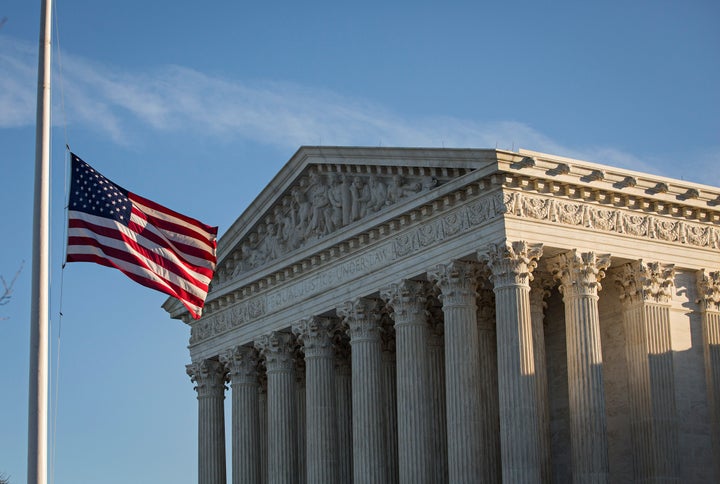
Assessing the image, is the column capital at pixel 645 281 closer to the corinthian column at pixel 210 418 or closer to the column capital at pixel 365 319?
the column capital at pixel 365 319

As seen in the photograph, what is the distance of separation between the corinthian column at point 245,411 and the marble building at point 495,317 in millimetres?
3099

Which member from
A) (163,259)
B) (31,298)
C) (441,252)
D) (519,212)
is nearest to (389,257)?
(441,252)

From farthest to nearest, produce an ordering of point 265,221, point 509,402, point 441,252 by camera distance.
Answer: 1. point 265,221
2. point 441,252
3. point 509,402

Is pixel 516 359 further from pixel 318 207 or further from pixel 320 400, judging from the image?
pixel 318 207

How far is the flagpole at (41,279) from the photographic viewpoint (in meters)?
27.2

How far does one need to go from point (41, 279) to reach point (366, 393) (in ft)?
104

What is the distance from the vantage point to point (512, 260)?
51.1 metres

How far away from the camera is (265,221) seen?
217 ft

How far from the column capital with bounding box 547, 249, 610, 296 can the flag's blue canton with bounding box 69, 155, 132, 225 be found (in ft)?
75.3

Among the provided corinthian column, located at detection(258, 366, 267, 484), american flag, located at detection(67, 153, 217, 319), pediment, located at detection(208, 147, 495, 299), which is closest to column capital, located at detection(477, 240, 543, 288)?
pediment, located at detection(208, 147, 495, 299)

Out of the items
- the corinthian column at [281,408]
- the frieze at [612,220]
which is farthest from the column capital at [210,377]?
the frieze at [612,220]

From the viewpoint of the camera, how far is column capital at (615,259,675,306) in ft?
177

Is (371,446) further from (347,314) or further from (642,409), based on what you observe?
(642,409)

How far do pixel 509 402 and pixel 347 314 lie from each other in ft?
36.7
